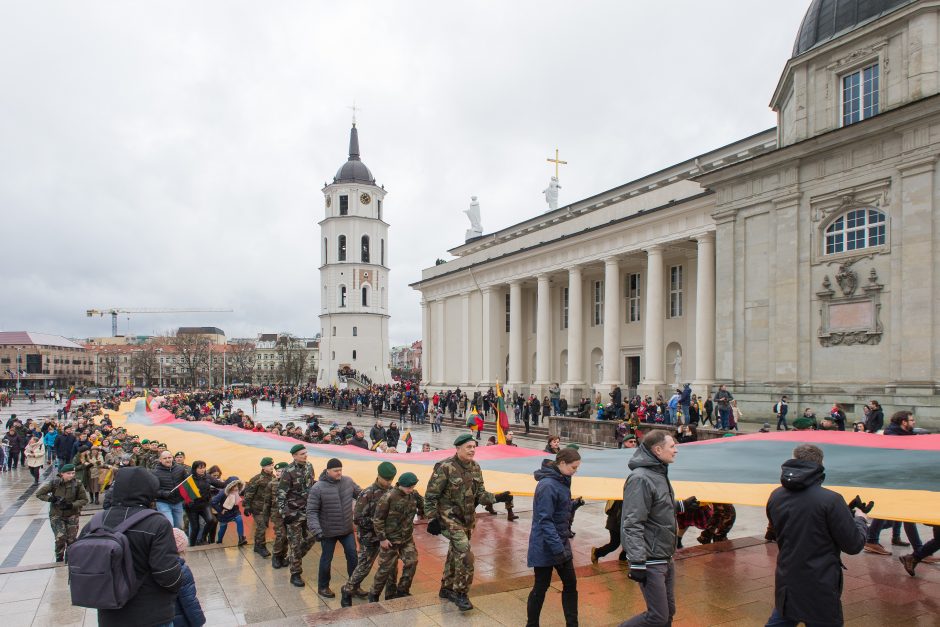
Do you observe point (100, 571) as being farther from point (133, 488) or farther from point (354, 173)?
point (354, 173)

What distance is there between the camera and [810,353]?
21.6 m

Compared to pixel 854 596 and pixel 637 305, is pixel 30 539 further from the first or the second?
pixel 637 305

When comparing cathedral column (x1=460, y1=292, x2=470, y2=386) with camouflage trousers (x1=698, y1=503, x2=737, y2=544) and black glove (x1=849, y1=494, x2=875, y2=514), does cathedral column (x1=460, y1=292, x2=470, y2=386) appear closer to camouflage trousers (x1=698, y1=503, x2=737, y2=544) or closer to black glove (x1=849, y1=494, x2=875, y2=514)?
camouflage trousers (x1=698, y1=503, x2=737, y2=544)

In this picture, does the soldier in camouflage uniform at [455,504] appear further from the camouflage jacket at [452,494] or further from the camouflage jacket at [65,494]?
the camouflage jacket at [65,494]

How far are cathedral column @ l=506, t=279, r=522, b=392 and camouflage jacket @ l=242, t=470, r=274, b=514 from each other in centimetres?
3512

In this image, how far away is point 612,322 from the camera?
35.5 m

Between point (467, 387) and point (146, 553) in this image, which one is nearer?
point (146, 553)

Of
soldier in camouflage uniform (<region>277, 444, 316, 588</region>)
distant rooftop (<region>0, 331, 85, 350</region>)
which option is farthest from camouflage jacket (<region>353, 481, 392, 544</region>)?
distant rooftop (<region>0, 331, 85, 350</region>)

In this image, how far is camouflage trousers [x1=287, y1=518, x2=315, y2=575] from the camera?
319 inches

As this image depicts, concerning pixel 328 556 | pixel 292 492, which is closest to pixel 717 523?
pixel 328 556

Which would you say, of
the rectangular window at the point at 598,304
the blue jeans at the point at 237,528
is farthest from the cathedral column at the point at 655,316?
the blue jeans at the point at 237,528

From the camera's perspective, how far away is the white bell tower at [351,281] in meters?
87.6

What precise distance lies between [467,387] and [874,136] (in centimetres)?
3358

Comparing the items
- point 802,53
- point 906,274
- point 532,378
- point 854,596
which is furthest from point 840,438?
point 532,378
